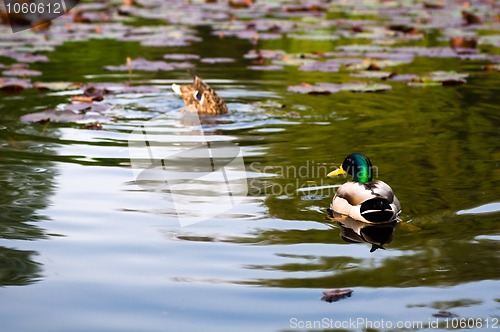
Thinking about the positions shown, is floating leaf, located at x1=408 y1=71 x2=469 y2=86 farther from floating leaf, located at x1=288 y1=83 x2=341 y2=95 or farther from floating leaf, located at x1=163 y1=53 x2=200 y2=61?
floating leaf, located at x1=163 y1=53 x2=200 y2=61

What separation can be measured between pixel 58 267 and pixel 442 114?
5.06 meters

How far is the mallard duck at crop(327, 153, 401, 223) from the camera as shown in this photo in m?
5.44

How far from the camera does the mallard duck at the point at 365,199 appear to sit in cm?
544

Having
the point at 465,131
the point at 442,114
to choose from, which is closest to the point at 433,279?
the point at 465,131

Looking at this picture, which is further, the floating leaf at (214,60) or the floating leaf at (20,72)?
the floating leaf at (214,60)

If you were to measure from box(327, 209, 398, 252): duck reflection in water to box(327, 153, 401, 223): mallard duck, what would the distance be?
0.03m

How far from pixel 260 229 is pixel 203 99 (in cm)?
385

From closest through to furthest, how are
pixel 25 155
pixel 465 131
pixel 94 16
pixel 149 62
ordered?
pixel 25 155 → pixel 465 131 → pixel 149 62 → pixel 94 16

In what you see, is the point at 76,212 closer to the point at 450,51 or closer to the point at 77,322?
the point at 77,322

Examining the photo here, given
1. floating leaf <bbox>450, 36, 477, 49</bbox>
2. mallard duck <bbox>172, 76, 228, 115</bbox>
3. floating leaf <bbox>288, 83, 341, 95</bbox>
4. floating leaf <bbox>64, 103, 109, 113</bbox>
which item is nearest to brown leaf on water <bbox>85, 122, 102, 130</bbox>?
floating leaf <bbox>64, 103, 109, 113</bbox>

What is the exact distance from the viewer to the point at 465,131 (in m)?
7.94

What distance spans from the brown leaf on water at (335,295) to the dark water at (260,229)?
3 cm

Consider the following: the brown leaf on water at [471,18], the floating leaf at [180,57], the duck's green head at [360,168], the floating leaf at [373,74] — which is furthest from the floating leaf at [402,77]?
the brown leaf on water at [471,18]

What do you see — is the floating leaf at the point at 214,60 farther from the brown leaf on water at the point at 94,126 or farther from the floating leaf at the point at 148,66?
the brown leaf on water at the point at 94,126
